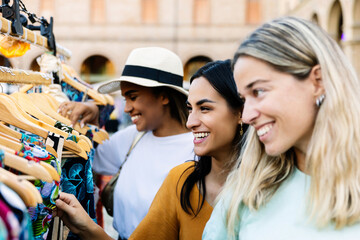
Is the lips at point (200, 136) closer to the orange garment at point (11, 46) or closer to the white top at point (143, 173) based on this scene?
the white top at point (143, 173)

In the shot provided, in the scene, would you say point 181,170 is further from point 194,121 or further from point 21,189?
point 21,189

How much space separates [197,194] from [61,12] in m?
23.8

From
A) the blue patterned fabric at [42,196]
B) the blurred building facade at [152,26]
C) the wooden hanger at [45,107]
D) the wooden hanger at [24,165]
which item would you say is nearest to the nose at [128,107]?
the wooden hanger at [45,107]

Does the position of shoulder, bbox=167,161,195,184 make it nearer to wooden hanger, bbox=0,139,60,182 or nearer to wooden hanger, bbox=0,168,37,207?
wooden hanger, bbox=0,139,60,182

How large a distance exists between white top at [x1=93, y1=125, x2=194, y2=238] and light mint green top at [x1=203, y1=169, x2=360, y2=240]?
1.02 metres

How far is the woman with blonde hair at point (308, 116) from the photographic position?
1307 millimetres

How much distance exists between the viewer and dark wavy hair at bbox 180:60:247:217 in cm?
191

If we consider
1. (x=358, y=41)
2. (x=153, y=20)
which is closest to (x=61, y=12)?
(x=153, y=20)

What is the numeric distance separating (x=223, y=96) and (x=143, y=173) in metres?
0.92

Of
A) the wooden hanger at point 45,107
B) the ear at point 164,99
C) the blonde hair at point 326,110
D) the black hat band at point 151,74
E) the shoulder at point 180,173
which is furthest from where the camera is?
the ear at point 164,99

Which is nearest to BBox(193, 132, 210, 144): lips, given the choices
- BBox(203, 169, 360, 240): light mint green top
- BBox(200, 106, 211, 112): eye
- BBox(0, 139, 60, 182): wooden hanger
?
BBox(200, 106, 211, 112): eye

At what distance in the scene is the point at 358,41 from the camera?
12531 mm

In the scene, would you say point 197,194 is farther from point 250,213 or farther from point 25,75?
point 25,75

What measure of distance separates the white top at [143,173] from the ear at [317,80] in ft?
4.35
